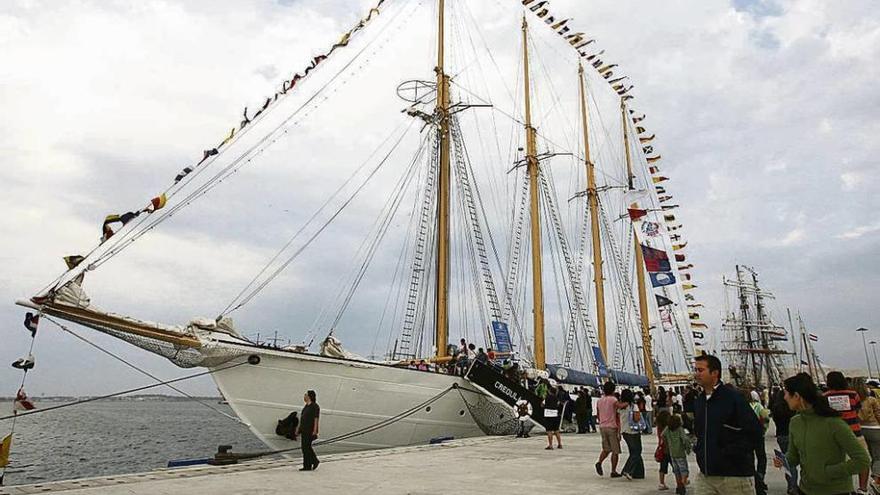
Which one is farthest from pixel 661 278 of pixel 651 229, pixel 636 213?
pixel 636 213

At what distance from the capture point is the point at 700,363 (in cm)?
470

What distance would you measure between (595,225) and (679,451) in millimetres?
34159

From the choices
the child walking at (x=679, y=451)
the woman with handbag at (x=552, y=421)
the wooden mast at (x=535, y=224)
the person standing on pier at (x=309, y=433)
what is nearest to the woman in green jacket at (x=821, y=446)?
the child walking at (x=679, y=451)

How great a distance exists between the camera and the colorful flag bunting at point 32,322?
1131 cm

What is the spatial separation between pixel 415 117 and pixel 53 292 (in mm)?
16092

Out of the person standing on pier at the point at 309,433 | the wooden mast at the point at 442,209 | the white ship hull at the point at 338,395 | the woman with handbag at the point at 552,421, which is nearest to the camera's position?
the person standing on pier at the point at 309,433

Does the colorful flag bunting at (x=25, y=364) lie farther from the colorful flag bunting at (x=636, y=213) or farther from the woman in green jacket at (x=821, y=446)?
the colorful flag bunting at (x=636, y=213)

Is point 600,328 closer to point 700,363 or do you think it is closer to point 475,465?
point 475,465

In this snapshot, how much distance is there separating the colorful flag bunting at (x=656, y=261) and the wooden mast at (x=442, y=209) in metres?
12.2

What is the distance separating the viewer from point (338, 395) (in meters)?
15.2

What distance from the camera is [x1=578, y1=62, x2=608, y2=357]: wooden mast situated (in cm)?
3803

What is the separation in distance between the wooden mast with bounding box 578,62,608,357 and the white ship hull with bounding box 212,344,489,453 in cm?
2252

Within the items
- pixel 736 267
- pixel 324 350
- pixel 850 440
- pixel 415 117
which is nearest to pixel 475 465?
pixel 324 350

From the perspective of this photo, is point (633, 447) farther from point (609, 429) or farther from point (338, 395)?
point (338, 395)
